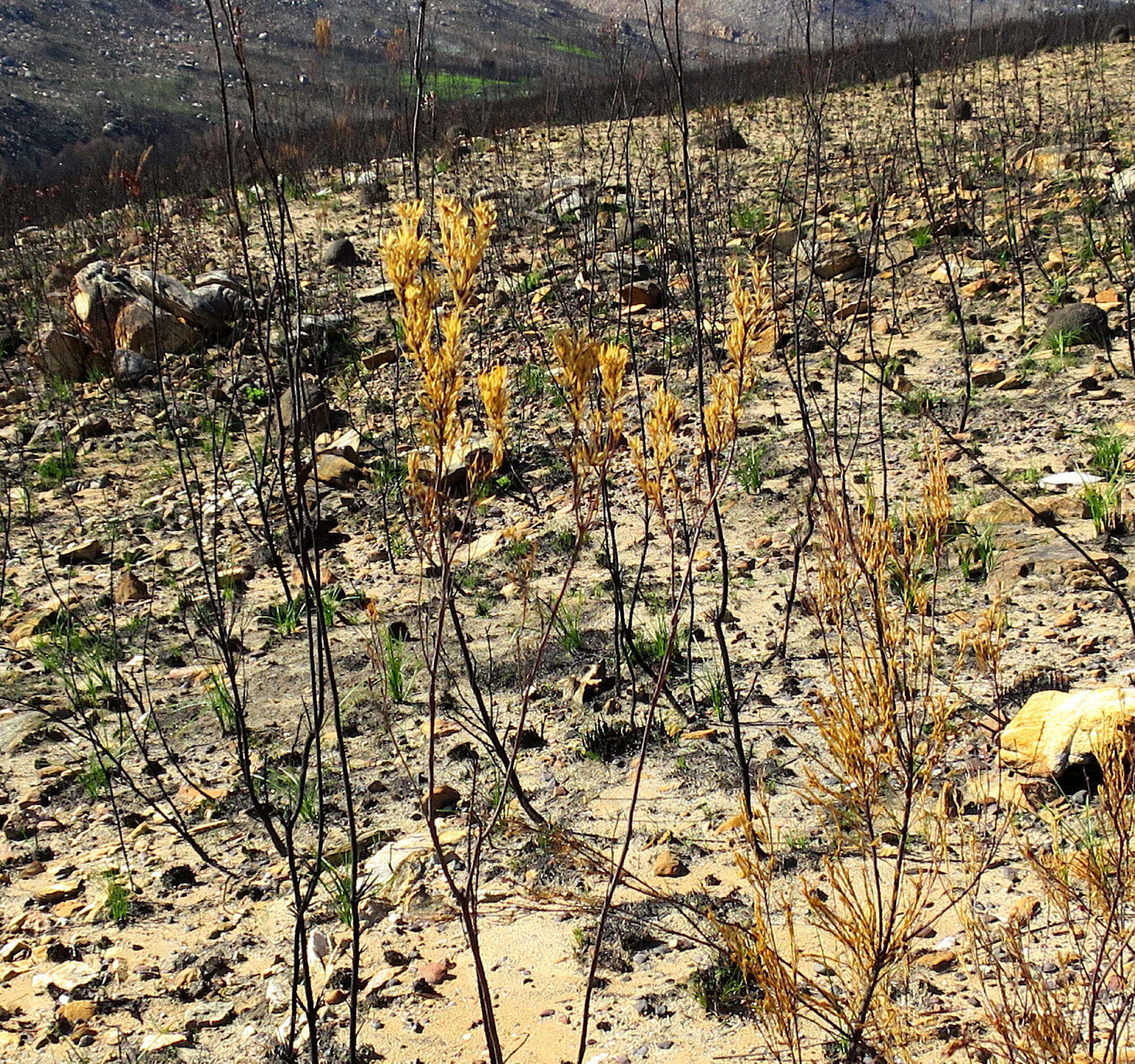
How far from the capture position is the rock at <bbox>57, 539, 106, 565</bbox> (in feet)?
19.4

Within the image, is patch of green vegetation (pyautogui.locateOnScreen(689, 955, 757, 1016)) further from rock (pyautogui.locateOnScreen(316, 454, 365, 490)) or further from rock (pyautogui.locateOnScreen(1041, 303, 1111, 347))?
rock (pyautogui.locateOnScreen(1041, 303, 1111, 347))

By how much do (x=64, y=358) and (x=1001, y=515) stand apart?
25.7 ft

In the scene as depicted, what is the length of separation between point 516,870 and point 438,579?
2056mm

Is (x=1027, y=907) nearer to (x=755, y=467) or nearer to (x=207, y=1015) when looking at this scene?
(x=207, y=1015)

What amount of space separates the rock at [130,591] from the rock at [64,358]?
4184 mm

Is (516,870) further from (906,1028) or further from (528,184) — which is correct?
(528,184)

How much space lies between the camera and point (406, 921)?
8.70 ft

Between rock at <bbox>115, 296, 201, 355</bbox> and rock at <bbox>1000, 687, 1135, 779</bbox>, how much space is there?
7580mm

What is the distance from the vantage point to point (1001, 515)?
4160 mm

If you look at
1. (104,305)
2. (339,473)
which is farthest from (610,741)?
(104,305)

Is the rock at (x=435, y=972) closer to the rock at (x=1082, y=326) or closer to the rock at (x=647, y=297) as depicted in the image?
the rock at (x=1082, y=326)

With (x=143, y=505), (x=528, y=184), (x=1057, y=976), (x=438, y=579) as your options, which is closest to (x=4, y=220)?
(x=528, y=184)

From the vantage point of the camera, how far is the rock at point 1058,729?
2434 mm

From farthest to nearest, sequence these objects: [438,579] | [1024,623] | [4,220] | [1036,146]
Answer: [4,220] < [1036,146] < [438,579] < [1024,623]
